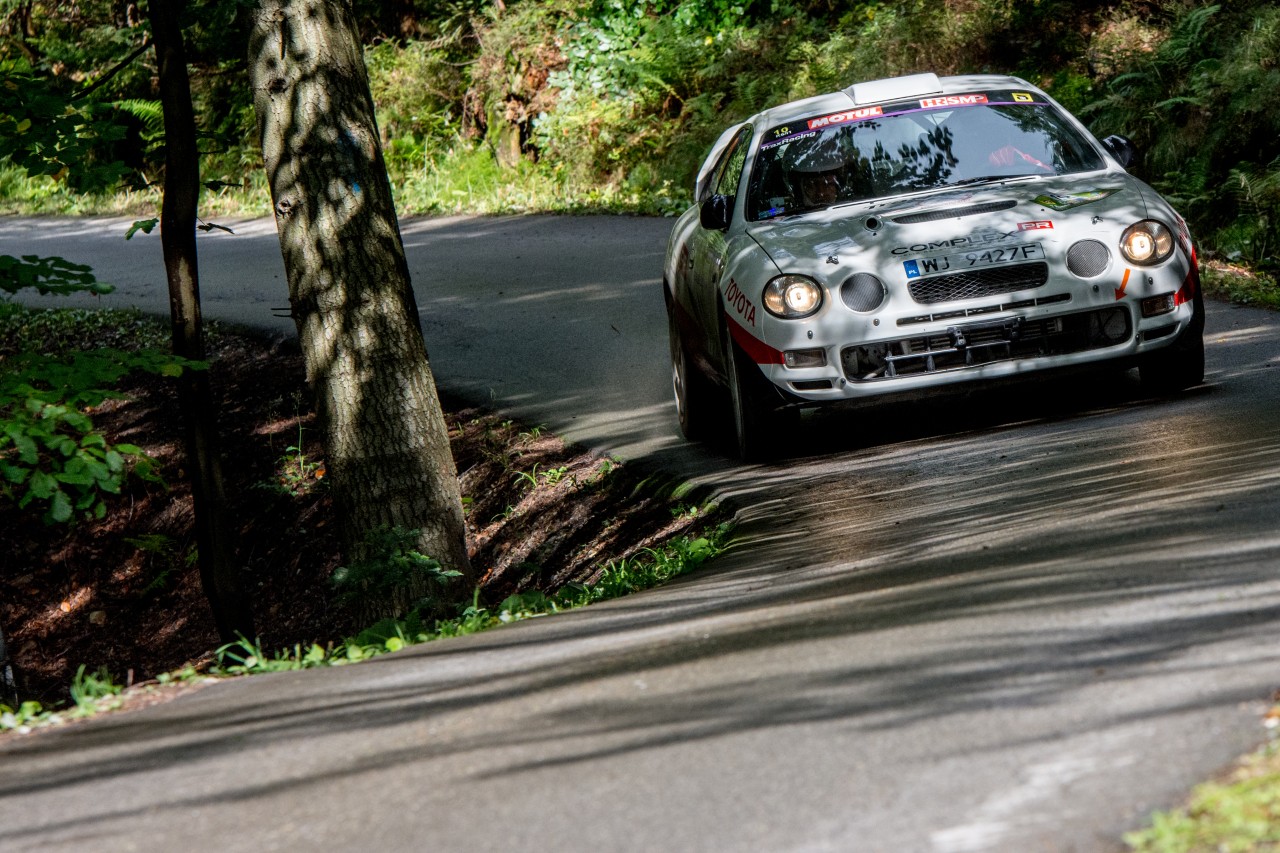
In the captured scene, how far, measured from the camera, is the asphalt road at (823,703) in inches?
124

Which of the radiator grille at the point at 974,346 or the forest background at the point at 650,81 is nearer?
the radiator grille at the point at 974,346

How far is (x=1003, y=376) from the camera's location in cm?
795

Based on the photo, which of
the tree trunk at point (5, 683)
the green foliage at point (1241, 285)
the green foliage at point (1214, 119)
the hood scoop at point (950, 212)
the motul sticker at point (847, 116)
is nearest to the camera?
the tree trunk at point (5, 683)

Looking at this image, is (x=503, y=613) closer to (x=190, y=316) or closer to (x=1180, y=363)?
(x=190, y=316)

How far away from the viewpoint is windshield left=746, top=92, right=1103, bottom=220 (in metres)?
8.80

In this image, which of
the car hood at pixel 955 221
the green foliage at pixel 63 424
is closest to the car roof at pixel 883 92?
the car hood at pixel 955 221

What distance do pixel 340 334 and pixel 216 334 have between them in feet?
26.0

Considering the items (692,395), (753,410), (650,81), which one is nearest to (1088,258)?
(753,410)

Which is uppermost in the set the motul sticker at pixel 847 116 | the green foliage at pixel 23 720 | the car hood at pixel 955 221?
the motul sticker at pixel 847 116

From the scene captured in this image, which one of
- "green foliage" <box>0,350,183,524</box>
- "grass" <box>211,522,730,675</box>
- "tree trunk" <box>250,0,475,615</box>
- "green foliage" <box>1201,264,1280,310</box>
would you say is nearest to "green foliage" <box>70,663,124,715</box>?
"grass" <box>211,522,730,675</box>

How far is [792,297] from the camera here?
26.0ft

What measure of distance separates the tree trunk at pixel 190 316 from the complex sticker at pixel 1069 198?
444cm

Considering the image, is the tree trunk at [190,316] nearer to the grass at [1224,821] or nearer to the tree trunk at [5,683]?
the tree trunk at [5,683]

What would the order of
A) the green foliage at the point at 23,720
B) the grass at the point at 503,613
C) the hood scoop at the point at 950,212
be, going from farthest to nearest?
1. the hood scoop at the point at 950,212
2. the grass at the point at 503,613
3. the green foliage at the point at 23,720
